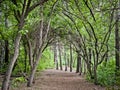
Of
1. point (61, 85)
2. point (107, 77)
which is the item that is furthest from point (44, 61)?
point (107, 77)

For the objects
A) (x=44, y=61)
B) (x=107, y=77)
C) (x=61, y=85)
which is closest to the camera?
(x=61, y=85)

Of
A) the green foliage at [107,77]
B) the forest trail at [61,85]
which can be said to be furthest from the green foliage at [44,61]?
Answer: the green foliage at [107,77]

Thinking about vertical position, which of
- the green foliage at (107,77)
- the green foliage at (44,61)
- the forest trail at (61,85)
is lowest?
the forest trail at (61,85)

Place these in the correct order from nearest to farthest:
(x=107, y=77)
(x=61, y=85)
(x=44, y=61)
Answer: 1. (x=61, y=85)
2. (x=107, y=77)
3. (x=44, y=61)

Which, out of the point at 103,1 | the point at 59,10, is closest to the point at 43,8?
the point at 59,10

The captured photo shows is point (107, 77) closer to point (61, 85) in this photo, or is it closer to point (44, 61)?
point (61, 85)

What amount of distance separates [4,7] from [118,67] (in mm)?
8938

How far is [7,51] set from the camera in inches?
1088

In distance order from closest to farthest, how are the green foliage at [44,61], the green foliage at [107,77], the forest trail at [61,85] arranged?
the forest trail at [61,85] → the green foliage at [107,77] → the green foliage at [44,61]

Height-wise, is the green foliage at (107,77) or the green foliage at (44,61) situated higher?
the green foliage at (44,61)

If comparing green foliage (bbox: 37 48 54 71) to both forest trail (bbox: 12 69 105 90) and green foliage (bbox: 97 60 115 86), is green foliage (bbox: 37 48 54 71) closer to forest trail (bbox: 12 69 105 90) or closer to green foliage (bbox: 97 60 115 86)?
forest trail (bbox: 12 69 105 90)

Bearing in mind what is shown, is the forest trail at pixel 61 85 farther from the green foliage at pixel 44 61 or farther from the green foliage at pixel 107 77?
the green foliage at pixel 44 61

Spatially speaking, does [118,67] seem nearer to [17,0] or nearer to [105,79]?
[105,79]

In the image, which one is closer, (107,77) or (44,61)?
(107,77)
